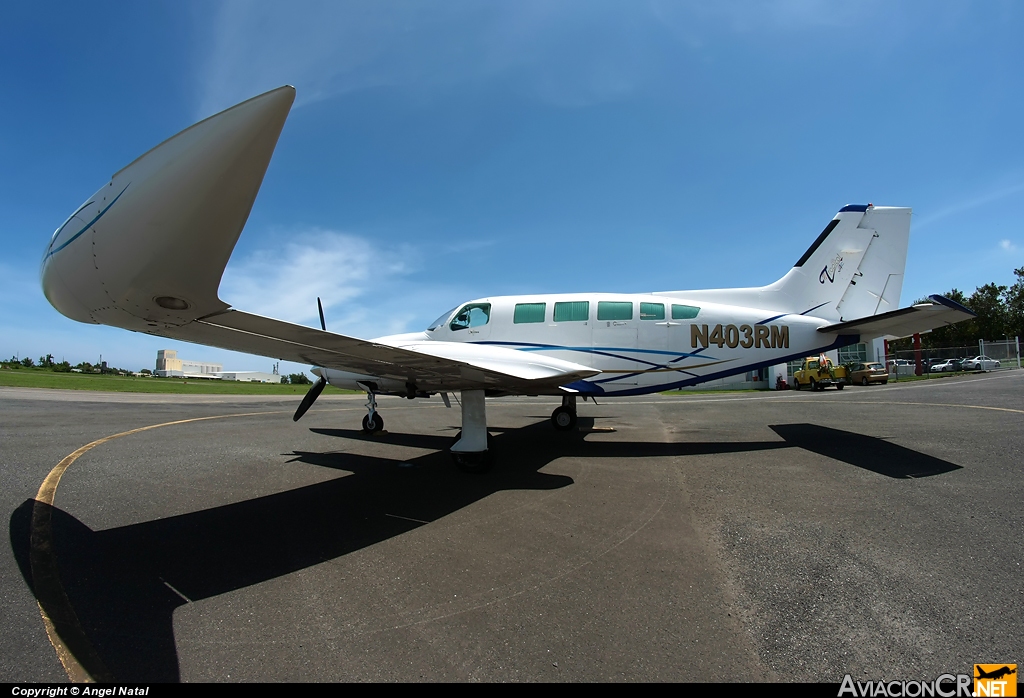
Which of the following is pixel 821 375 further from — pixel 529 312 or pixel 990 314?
pixel 990 314

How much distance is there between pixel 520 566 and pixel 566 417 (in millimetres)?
7673

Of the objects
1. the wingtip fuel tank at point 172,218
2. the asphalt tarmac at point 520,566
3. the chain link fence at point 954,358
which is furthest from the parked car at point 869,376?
the wingtip fuel tank at point 172,218

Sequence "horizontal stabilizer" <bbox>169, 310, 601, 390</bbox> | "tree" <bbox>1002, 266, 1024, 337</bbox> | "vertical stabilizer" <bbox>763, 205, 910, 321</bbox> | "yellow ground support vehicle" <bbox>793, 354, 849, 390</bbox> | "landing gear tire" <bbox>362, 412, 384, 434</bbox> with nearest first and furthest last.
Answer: "horizontal stabilizer" <bbox>169, 310, 601, 390</bbox>, "vertical stabilizer" <bbox>763, 205, 910, 321</bbox>, "landing gear tire" <bbox>362, 412, 384, 434</bbox>, "yellow ground support vehicle" <bbox>793, 354, 849, 390</bbox>, "tree" <bbox>1002, 266, 1024, 337</bbox>

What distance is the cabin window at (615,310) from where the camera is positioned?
9.20m

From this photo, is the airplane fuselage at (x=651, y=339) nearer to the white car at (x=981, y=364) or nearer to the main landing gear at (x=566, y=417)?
the main landing gear at (x=566, y=417)

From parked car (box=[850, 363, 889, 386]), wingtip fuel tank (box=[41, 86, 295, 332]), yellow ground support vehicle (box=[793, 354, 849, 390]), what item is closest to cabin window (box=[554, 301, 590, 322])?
wingtip fuel tank (box=[41, 86, 295, 332])

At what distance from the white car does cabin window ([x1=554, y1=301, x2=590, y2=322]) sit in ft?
171

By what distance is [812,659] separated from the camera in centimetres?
237

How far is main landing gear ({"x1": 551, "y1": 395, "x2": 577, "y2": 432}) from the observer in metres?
11.0

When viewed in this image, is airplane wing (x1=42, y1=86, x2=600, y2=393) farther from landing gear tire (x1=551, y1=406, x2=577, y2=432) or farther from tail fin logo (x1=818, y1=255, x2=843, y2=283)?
tail fin logo (x1=818, y1=255, x2=843, y2=283)

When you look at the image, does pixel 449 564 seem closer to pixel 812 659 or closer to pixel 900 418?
pixel 812 659

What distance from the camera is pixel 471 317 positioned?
32.1 ft

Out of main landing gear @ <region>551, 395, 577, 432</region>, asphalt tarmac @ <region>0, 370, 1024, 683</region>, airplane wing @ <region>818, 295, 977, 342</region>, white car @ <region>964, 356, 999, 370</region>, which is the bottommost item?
asphalt tarmac @ <region>0, 370, 1024, 683</region>

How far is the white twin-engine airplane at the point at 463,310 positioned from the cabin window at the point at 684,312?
3 centimetres
